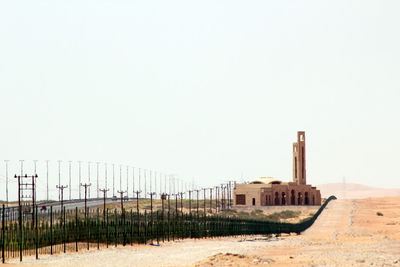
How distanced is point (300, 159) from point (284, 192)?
8.71 metres

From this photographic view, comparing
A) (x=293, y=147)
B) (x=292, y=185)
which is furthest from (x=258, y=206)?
(x=293, y=147)

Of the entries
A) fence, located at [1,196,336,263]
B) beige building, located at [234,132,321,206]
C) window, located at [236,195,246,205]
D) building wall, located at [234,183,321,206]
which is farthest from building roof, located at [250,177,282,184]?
fence, located at [1,196,336,263]

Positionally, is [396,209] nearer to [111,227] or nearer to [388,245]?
[388,245]

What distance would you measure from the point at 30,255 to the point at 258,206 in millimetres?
94543

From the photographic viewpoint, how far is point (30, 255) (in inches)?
1551

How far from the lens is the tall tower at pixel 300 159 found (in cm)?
13838

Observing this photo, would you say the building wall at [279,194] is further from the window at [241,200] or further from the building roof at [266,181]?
the building roof at [266,181]

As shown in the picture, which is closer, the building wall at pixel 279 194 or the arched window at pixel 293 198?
the building wall at pixel 279 194

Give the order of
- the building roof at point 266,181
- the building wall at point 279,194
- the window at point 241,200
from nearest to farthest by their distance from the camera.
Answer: the building wall at point 279,194
the window at point 241,200
the building roof at point 266,181

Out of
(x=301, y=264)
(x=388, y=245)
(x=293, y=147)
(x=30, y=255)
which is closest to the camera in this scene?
(x=301, y=264)

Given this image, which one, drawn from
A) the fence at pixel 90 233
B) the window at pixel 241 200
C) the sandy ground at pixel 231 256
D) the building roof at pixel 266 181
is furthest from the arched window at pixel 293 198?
the sandy ground at pixel 231 256

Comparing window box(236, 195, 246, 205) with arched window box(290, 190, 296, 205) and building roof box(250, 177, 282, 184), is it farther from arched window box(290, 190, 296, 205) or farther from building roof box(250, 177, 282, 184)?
arched window box(290, 190, 296, 205)

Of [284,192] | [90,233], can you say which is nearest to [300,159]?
[284,192]

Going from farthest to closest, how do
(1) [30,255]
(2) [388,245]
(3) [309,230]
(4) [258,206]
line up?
(4) [258,206] → (3) [309,230] → (2) [388,245] → (1) [30,255]
